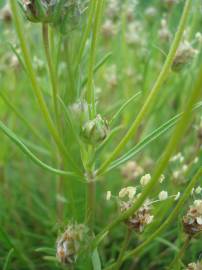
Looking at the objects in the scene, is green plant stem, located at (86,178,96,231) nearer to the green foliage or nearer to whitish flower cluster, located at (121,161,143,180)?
the green foliage

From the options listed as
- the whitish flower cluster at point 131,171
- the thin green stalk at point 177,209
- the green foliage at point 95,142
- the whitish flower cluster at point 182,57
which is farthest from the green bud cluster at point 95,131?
the whitish flower cluster at point 131,171

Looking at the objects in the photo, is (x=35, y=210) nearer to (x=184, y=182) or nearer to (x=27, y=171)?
(x=27, y=171)

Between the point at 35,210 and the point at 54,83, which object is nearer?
the point at 54,83

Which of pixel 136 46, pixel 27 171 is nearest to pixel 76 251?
pixel 27 171

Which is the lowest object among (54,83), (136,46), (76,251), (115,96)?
(115,96)

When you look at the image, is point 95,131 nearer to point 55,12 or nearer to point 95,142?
point 95,142

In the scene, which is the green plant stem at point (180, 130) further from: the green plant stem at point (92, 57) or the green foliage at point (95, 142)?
the green plant stem at point (92, 57)
